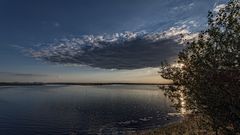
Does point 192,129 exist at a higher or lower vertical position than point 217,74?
lower

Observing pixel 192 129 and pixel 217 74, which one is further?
pixel 192 129

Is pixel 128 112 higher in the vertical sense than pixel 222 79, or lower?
lower

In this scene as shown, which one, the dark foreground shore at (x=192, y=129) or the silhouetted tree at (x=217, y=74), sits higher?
the silhouetted tree at (x=217, y=74)

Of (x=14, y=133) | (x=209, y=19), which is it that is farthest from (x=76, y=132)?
(x=209, y=19)

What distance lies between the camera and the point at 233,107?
55.0 feet

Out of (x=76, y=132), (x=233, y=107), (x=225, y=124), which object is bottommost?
(x=76, y=132)

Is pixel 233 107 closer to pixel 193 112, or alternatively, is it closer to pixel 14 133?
pixel 193 112

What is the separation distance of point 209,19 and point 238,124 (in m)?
6.67

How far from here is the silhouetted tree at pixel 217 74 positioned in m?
16.5

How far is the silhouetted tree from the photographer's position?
16.5 m

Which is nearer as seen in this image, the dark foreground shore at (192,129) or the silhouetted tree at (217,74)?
the silhouetted tree at (217,74)

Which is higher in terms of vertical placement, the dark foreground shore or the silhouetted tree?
the silhouetted tree

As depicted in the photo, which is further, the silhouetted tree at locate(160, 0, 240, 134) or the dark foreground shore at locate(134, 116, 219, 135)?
the dark foreground shore at locate(134, 116, 219, 135)

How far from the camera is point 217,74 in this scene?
1667 centimetres
